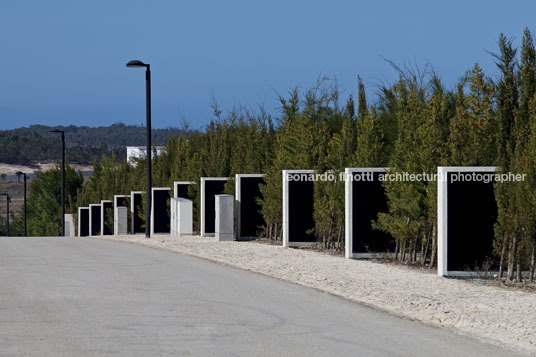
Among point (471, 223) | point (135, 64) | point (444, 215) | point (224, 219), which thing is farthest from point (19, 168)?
point (471, 223)

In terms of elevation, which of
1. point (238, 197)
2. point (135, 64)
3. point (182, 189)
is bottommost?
point (238, 197)

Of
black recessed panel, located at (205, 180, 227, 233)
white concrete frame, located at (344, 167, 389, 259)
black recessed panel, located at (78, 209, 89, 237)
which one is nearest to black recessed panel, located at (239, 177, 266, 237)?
black recessed panel, located at (205, 180, 227, 233)

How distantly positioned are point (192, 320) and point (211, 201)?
1919 centimetres

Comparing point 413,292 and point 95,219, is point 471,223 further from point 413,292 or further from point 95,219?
point 95,219

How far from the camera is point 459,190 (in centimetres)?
1559

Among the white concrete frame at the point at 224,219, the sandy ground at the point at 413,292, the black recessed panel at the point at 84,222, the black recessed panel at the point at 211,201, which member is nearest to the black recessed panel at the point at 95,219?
the black recessed panel at the point at 84,222

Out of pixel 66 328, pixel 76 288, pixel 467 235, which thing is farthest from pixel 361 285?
pixel 66 328

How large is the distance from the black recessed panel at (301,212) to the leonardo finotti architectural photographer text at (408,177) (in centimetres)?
31

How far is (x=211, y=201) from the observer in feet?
96.3

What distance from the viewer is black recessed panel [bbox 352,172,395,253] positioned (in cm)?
1898

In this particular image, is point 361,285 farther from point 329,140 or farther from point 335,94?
point 335,94

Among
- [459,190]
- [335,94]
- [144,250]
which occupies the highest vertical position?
[335,94]

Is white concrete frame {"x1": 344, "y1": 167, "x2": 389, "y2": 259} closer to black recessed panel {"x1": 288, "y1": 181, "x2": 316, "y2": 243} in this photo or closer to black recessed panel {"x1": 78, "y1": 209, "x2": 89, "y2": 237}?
black recessed panel {"x1": 288, "y1": 181, "x2": 316, "y2": 243}

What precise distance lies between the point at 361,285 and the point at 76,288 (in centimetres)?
488
